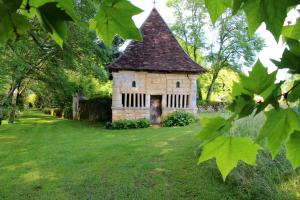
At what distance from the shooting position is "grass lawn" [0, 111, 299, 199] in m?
4.97

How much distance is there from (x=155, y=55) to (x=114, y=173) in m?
9.71

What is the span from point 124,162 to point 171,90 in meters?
8.41

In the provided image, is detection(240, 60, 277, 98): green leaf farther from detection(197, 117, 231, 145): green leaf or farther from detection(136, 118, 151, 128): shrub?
detection(136, 118, 151, 128): shrub

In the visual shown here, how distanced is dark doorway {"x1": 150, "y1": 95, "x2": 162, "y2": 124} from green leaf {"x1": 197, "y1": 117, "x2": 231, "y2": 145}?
14400mm

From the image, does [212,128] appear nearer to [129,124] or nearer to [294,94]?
[294,94]

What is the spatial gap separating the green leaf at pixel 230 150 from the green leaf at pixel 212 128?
0.15ft

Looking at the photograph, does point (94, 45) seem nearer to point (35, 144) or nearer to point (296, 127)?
point (35, 144)

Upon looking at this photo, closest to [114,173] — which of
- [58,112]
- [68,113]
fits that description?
[68,113]

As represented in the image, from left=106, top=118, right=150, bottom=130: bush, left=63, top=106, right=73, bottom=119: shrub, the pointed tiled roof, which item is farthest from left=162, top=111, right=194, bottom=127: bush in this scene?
left=63, top=106, right=73, bottom=119: shrub

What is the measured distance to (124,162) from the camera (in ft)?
22.9

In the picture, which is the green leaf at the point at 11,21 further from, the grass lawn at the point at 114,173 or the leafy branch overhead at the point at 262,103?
the grass lawn at the point at 114,173

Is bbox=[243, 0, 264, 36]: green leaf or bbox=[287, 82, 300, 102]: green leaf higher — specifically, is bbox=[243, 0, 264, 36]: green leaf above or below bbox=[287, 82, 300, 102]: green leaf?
above

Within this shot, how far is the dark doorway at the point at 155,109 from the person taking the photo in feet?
49.4

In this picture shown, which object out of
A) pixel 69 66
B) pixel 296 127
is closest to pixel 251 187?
pixel 296 127
